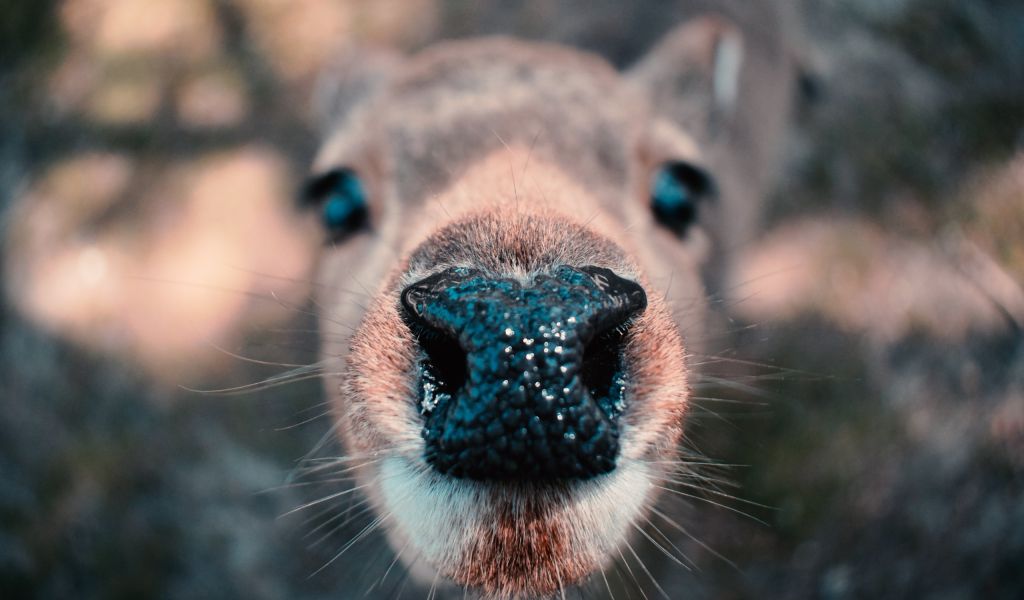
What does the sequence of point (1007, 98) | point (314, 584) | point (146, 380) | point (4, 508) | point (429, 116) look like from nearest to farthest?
1. point (429, 116)
2. point (314, 584)
3. point (4, 508)
4. point (146, 380)
5. point (1007, 98)

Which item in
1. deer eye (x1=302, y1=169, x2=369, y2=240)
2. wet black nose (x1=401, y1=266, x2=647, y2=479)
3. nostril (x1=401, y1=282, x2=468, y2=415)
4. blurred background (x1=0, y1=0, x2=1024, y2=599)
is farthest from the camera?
blurred background (x1=0, y1=0, x2=1024, y2=599)

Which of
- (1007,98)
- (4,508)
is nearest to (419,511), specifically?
(4,508)

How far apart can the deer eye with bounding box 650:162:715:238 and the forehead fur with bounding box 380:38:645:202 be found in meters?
0.19

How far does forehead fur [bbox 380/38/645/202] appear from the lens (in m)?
2.84

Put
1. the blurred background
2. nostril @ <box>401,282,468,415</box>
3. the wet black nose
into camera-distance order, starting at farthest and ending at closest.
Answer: the blurred background < nostril @ <box>401,282,468,415</box> < the wet black nose

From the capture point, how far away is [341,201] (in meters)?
3.07

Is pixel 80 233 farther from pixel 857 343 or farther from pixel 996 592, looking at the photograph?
pixel 996 592

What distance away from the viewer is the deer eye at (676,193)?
3.13 metres

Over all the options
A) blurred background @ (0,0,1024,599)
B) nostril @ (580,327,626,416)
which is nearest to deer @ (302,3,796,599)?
nostril @ (580,327,626,416)

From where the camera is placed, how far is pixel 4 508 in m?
5.07

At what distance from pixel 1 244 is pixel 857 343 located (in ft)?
19.0

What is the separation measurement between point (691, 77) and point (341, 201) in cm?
165

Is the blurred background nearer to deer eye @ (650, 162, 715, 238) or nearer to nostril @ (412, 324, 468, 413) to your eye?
deer eye @ (650, 162, 715, 238)

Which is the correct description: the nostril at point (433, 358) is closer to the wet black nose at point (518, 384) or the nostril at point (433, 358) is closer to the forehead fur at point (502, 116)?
the wet black nose at point (518, 384)
